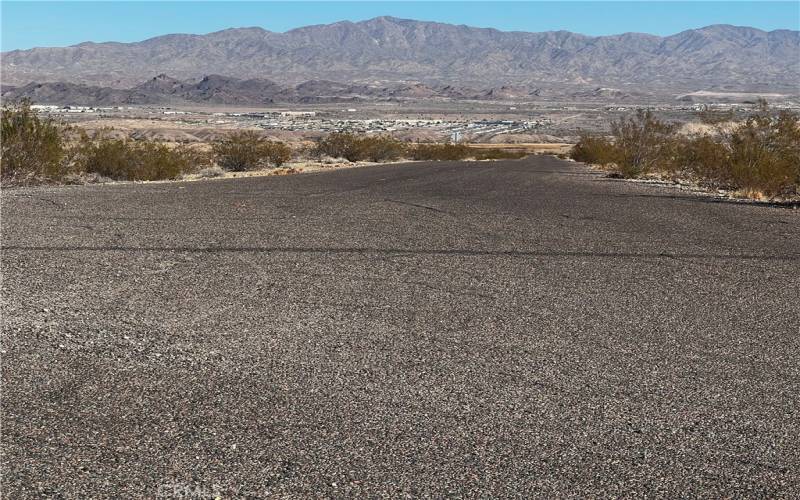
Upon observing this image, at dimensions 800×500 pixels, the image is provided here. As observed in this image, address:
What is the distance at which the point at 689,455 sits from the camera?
5230mm

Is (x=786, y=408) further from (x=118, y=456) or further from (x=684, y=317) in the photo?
(x=118, y=456)

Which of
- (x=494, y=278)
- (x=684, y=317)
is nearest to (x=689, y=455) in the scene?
(x=684, y=317)

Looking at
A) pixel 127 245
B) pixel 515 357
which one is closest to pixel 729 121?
pixel 127 245

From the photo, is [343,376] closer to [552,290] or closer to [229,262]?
[552,290]

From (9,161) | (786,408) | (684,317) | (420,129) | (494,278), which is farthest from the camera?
(420,129)

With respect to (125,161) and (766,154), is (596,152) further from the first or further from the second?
(125,161)

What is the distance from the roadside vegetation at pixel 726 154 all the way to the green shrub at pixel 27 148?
1867 centimetres

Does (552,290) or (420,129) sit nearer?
(552,290)

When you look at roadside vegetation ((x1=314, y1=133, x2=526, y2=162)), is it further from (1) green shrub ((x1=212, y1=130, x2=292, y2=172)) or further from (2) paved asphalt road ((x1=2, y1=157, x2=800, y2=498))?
(2) paved asphalt road ((x1=2, y1=157, x2=800, y2=498))

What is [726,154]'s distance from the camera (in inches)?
1132

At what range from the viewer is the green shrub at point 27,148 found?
2389 centimetres

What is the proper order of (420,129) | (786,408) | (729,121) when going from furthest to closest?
(420,129) < (729,121) < (786,408)

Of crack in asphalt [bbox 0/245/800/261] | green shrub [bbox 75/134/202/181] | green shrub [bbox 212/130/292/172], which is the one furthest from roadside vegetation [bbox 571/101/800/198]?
green shrub [bbox 75/134/202/181]

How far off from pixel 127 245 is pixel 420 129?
121379 millimetres
